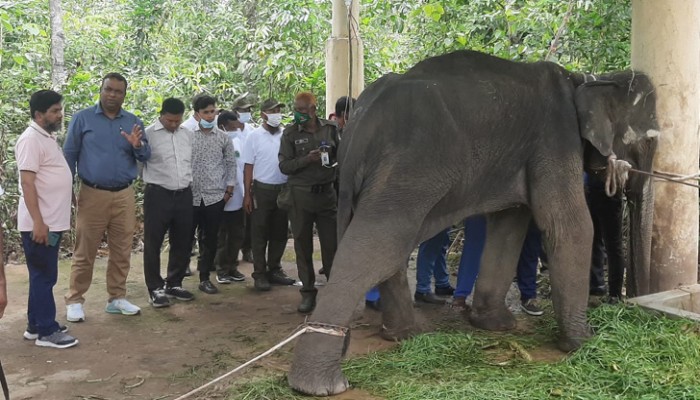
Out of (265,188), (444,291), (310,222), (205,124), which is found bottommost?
(444,291)

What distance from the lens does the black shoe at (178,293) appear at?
5898mm

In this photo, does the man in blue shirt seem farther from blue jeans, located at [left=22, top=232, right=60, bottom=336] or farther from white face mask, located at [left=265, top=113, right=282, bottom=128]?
white face mask, located at [left=265, top=113, right=282, bottom=128]

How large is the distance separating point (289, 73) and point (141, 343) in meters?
6.03

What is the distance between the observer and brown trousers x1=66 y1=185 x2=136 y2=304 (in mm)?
5102

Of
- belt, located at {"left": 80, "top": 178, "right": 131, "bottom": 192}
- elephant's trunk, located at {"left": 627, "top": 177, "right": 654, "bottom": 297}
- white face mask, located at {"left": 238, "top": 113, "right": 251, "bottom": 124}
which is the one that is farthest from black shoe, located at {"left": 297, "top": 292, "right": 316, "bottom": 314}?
white face mask, located at {"left": 238, "top": 113, "right": 251, "bottom": 124}

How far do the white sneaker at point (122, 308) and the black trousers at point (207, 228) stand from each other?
88 centimetres

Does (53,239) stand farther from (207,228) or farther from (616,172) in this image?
(616,172)

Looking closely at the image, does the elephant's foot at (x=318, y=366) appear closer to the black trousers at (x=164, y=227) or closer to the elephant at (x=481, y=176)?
the elephant at (x=481, y=176)

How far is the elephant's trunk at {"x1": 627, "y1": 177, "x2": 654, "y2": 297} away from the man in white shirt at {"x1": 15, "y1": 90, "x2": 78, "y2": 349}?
3874 millimetres

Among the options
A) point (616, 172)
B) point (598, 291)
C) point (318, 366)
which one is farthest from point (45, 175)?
point (598, 291)

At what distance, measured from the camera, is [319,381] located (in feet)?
12.1

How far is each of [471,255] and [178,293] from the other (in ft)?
8.11

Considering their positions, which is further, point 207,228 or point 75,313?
point 207,228

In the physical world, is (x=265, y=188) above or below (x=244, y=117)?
below
